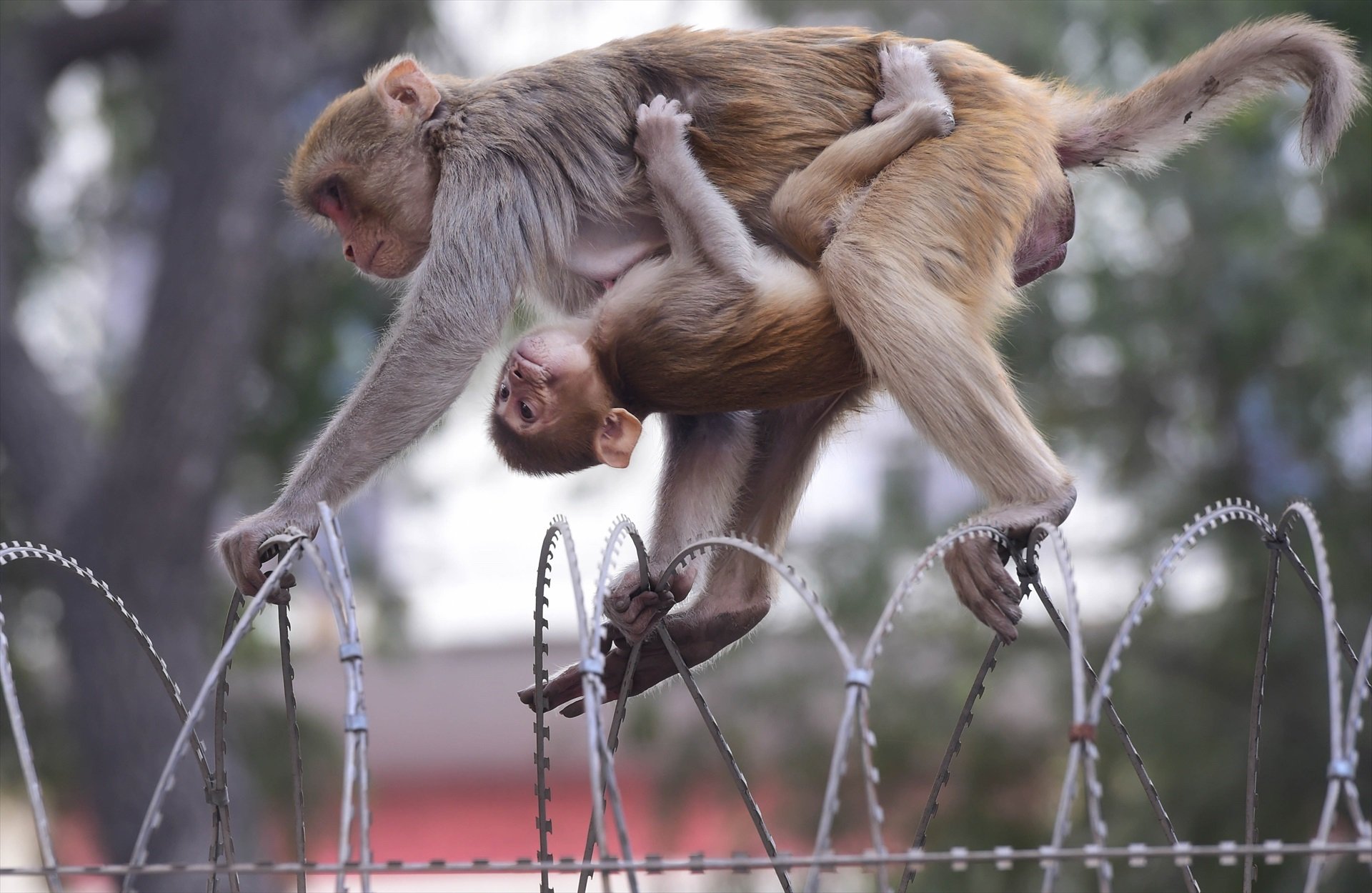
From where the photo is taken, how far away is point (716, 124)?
169 inches

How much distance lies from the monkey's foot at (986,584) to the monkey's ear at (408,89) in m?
2.14

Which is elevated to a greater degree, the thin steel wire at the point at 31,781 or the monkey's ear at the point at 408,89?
the monkey's ear at the point at 408,89

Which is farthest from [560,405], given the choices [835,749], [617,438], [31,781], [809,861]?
[809,861]

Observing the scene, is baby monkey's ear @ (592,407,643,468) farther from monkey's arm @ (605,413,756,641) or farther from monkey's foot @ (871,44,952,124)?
monkey's foot @ (871,44,952,124)

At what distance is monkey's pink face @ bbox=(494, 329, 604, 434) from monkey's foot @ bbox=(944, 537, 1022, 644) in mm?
1166

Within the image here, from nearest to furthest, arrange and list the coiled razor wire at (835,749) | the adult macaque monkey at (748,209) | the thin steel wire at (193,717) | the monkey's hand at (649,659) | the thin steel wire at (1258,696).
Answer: the coiled razor wire at (835,749) → the thin steel wire at (193,717) → the thin steel wire at (1258,696) → the adult macaque monkey at (748,209) → the monkey's hand at (649,659)

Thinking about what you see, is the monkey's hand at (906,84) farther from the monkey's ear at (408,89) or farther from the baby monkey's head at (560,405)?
the monkey's ear at (408,89)

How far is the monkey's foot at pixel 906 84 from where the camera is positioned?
422 cm

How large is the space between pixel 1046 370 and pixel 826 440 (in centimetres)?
500

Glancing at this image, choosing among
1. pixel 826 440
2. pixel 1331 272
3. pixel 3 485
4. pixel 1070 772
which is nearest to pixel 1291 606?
pixel 1331 272

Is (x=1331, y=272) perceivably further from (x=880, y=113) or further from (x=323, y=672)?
(x=323, y=672)

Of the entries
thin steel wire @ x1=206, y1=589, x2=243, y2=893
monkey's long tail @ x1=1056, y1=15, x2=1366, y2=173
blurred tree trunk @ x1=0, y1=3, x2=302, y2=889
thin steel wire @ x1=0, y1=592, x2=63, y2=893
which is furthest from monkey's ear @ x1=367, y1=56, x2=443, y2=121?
blurred tree trunk @ x1=0, y1=3, x2=302, y2=889

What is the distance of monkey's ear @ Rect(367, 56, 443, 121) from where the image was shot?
4496mm

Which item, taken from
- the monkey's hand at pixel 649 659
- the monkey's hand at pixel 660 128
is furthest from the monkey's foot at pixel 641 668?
the monkey's hand at pixel 660 128
